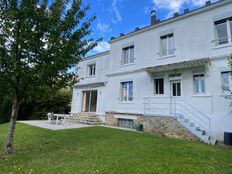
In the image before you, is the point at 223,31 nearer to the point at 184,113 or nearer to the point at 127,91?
the point at 184,113

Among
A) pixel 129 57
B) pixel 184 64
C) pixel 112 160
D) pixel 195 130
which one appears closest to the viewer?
pixel 112 160

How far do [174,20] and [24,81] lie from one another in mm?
12112

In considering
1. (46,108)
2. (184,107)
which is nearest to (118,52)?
(184,107)

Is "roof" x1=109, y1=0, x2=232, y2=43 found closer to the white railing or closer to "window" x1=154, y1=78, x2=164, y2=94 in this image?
"window" x1=154, y1=78, x2=164, y2=94

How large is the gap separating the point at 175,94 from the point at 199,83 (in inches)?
76.8

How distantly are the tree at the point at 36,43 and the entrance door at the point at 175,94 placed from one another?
28.0 feet

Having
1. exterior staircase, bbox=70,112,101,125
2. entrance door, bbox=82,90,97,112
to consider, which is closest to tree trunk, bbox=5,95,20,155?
exterior staircase, bbox=70,112,101,125

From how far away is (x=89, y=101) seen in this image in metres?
21.6

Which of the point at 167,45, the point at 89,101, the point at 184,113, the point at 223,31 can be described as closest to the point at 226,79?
the point at 223,31

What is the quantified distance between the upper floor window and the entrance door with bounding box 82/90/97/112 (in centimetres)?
1384

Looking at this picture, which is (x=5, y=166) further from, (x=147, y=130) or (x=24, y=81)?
(x=147, y=130)

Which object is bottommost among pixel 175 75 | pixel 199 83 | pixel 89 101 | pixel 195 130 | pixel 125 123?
pixel 125 123

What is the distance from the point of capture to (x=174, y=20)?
14.0 m

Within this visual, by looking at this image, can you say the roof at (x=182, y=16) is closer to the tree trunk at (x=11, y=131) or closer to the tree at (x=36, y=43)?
the tree at (x=36, y=43)
